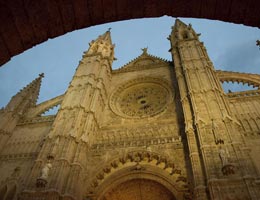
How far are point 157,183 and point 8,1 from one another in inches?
333

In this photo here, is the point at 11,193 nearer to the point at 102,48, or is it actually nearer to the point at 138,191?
the point at 138,191

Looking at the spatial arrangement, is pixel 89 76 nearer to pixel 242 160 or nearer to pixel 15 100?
pixel 15 100

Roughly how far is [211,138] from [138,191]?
3.57 metres

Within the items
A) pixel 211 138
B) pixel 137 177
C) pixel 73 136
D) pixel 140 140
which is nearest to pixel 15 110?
pixel 73 136

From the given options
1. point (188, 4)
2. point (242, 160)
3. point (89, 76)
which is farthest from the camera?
point (89, 76)

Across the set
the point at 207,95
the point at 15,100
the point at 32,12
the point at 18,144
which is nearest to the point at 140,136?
the point at 207,95

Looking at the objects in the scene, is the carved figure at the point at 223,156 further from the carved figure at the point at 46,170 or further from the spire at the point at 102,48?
the spire at the point at 102,48

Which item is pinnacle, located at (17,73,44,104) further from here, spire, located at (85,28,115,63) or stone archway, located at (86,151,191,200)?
stone archway, located at (86,151,191,200)

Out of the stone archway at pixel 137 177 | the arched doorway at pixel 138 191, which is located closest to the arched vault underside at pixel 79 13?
the stone archway at pixel 137 177

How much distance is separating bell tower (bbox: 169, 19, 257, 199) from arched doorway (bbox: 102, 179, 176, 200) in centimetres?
194

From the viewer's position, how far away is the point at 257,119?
1027 cm

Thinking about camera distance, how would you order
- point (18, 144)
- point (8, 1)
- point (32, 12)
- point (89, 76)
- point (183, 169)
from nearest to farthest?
1. point (8, 1)
2. point (32, 12)
3. point (183, 169)
4. point (18, 144)
5. point (89, 76)

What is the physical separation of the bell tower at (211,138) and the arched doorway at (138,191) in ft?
6.37

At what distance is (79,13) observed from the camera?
230cm
